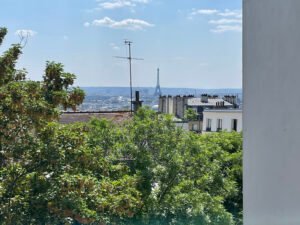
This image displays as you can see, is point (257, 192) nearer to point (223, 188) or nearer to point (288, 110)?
point (288, 110)

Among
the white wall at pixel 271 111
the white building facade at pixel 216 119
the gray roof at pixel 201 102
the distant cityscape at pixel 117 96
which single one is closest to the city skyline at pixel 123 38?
the distant cityscape at pixel 117 96

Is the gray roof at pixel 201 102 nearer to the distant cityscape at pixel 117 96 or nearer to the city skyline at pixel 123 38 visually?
the distant cityscape at pixel 117 96

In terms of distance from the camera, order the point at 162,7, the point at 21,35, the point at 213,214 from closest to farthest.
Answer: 1. the point at 21,35
2. the point at 213,214
3. the point at 162,7

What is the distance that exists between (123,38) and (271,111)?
6.80 metres

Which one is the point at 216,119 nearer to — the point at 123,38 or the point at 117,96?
the point at 123,38

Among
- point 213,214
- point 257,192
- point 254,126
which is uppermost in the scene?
point 254,126

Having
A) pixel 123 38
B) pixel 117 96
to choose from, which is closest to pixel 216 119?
pixel 123 38

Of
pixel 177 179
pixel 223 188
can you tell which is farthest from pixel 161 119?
pixel 223 188

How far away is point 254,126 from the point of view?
2.25 feet

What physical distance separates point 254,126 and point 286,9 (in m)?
0.19

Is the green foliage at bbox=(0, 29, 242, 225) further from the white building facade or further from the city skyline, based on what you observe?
the white building facade

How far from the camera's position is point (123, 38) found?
23.9ft

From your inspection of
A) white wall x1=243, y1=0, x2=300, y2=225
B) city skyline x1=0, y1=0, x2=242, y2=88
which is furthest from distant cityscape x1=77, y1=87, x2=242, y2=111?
white wall x1=243, y1=0, x2=300, y2=225

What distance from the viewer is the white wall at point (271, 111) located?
59cm
